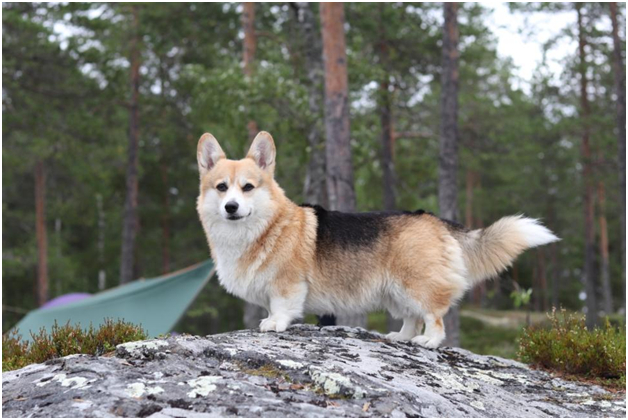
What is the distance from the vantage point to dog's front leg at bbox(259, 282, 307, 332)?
5.38 meters

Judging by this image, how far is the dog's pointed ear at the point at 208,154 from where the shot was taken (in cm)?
555

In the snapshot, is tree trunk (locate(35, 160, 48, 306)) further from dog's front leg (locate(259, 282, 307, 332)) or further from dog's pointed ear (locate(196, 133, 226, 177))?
dog's front leg (locate(259, 282, 307, 332))

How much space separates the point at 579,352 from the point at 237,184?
330 centimetres

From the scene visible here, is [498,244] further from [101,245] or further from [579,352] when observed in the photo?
[101,245]

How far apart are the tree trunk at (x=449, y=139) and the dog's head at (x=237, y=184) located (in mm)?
5834

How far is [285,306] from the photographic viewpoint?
5.41 metres

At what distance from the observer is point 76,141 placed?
63.5ft

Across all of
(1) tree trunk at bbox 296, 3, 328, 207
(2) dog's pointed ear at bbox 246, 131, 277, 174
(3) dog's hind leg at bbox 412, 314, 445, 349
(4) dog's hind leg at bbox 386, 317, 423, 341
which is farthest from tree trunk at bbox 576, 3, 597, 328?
(2) dog's pointed ear at bbox 246, 131, 277, 174

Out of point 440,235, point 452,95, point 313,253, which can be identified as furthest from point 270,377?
point 452,95

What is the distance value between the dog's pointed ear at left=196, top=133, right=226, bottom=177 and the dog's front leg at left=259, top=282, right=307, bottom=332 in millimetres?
1167

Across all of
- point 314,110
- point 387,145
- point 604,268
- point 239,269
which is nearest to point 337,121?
point 314,110

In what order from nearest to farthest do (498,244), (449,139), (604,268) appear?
(498,244) → (449,139) → (604,268)

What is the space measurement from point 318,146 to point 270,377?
24.3 ft

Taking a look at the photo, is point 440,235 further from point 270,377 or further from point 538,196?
point 538,196
